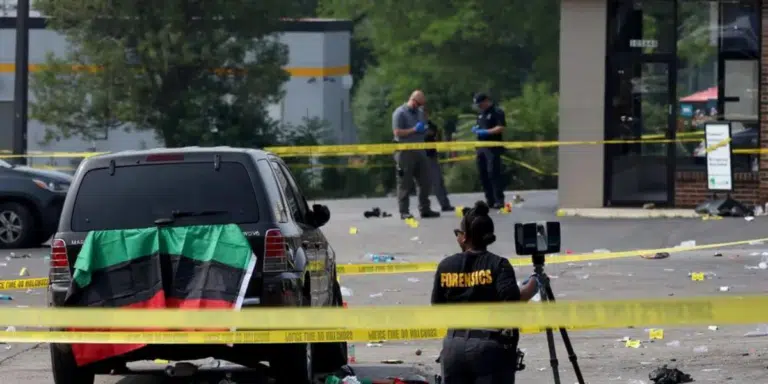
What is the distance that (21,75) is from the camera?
Result: 29594 mm

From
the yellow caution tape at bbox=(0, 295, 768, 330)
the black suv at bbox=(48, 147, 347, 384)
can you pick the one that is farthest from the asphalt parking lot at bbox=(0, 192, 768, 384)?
the yellow caution tape at bbox=(0, 295, 768, 330)

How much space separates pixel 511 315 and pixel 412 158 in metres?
14.5

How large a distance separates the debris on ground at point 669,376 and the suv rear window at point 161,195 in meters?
2.79

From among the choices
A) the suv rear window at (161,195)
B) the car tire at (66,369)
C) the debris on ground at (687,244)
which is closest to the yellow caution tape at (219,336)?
the car tire at (66,369)

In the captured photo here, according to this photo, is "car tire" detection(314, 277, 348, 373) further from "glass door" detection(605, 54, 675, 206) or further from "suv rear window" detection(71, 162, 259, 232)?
"glass door" detection(605, 54, 675, 206)

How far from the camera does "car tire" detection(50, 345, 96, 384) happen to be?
9242 millimetres

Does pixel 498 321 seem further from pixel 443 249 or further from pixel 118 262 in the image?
pixel 443 249

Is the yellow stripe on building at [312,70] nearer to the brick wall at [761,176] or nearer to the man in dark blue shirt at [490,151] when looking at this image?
the man in dark blue shirt at [490,151]

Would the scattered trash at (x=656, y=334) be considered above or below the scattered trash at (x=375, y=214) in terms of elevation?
below

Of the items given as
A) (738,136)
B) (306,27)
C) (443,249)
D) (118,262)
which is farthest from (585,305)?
(306,27)

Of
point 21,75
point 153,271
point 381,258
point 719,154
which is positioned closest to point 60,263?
point 153,271

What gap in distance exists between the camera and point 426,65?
48281 millimetres

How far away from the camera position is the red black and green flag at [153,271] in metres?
9.02

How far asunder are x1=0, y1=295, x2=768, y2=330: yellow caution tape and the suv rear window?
993 millimetres
